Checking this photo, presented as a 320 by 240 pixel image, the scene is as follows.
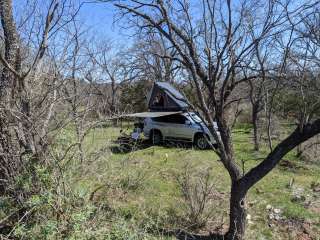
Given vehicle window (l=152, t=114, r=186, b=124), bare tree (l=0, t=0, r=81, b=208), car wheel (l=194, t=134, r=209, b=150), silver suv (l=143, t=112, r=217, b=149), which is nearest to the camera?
bare tree (l=0, t=0, r=81, b=208)

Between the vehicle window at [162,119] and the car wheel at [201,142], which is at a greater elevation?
the vehicle window at [162,119]

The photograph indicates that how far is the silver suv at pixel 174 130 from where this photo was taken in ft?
54.1

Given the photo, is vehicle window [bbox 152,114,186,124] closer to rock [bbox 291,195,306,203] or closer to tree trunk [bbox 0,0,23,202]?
rock [bbox 291,195,306,203]

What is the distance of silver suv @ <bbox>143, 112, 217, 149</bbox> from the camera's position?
1650 centimetres

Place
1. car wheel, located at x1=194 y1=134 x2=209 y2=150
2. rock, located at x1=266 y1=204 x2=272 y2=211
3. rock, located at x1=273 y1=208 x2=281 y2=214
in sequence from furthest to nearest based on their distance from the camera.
Answer: car wheel, located at x1=194 y1=134 x2=209 y2=150, rock, located at x1=266 y1=204 x2=272 y2=211, rock, located at x1=273 y1=208 x2=281 y2=214

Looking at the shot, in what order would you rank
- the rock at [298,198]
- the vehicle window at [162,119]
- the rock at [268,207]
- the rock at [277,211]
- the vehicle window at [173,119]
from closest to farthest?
the rock at [277,211]
the rock at [268,207]
the rock at [298,198]
the vehicle window at [173,119]
the vehicle window at [162,119]

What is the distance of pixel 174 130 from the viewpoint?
676 inches

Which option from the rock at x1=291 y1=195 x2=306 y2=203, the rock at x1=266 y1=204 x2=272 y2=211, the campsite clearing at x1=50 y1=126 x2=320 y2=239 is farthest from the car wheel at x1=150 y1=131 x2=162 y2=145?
the rock at x1=266 y1=204 x2=272 y2=211

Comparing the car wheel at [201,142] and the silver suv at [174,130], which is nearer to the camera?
the car wheel at [201,142]

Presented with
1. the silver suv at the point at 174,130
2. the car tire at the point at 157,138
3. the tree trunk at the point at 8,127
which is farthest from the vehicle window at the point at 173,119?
the tree trunk at the point at 8,127

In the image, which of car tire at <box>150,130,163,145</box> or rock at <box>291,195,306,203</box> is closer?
rock at <box>291,195,306,203</box>

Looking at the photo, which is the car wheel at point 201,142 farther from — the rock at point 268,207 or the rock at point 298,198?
the rock at point 268,207

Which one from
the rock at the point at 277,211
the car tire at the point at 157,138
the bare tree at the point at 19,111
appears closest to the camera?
the bare tree at the point at 19,111

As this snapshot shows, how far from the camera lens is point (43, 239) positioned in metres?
4.37
